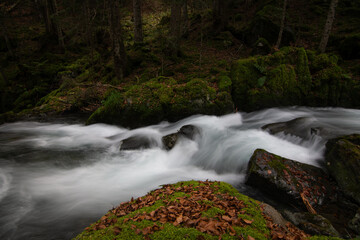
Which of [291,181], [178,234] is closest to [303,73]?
[291,181]

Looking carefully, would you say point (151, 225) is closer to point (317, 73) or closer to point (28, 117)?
point (317, 73)

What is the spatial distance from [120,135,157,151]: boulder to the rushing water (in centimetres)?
18

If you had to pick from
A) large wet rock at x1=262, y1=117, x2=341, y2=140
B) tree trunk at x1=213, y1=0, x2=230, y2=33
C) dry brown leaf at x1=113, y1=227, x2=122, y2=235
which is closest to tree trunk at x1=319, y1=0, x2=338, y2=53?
large wet rock at x1=262, y1=117, x2=341, y2=140

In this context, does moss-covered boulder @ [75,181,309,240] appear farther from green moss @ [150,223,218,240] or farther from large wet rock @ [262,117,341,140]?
large wet rock @ [262,117,341,140]

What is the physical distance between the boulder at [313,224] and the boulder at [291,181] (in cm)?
100

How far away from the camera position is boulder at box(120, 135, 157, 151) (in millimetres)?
7504

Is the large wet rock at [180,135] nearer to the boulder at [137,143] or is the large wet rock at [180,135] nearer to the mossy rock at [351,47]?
the boulder at [137,143]

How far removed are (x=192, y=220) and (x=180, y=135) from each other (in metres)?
5.01

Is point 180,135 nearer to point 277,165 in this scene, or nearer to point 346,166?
point 277,165

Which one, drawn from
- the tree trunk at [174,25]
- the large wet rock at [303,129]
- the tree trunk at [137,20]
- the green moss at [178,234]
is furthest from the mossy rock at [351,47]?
the green moss at [178,234]

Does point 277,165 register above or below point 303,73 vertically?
below

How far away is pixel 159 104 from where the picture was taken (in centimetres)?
888

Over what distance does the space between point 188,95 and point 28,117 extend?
944 cm

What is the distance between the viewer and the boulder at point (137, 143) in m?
7.50
